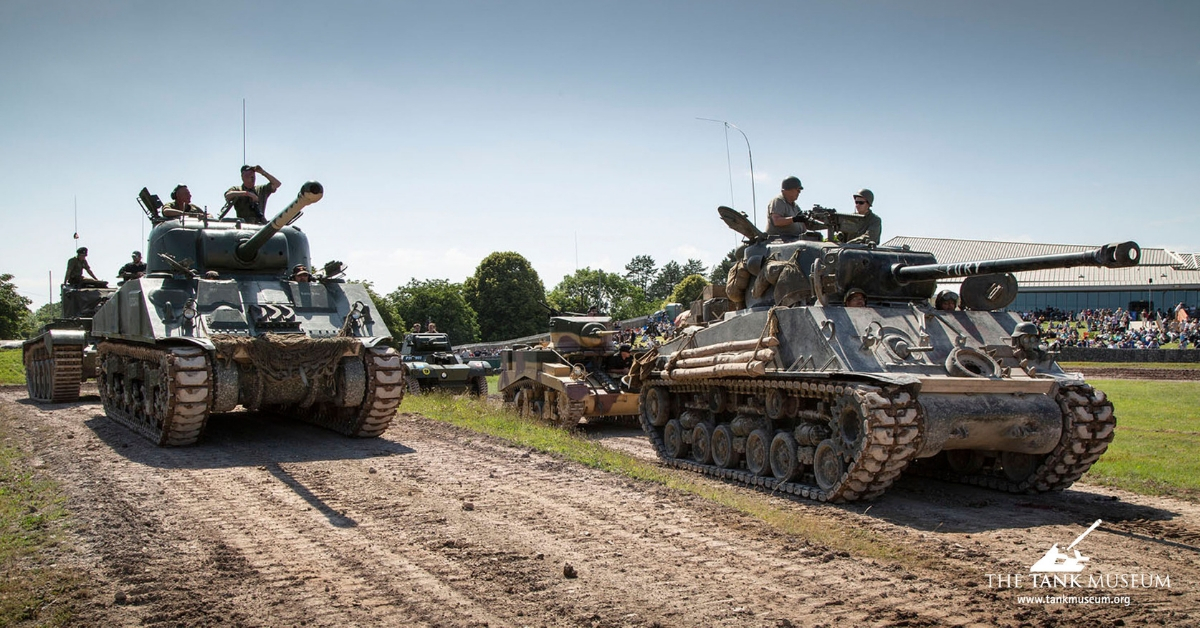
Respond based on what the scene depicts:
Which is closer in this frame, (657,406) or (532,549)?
(532,549)

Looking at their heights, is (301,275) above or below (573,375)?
above

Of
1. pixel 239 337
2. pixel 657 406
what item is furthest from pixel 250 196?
pixel 657 406

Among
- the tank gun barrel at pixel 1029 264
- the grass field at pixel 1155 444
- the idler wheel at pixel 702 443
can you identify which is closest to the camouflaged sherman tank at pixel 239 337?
the idler wheel at pixel 702 443

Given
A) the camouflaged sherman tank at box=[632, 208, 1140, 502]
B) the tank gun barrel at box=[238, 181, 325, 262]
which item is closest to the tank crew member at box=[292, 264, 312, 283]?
the tank gun barrel at box=[238, 181, 325, 262]

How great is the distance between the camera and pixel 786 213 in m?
12.9

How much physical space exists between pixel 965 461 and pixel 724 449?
294cm

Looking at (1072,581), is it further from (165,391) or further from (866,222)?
(165,391)

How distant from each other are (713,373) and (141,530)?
673 cm

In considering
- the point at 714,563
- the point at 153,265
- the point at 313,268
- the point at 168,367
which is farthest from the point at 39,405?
the point at 714,563

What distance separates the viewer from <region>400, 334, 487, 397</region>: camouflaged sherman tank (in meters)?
21.7

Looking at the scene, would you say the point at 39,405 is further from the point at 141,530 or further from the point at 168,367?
the point at 141,530

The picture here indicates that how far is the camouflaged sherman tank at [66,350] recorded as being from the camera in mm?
19438

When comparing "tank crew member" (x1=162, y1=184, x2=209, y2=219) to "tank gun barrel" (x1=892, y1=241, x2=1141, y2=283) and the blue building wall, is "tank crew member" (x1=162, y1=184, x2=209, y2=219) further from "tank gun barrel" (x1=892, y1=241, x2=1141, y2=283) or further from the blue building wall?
the blue building wall

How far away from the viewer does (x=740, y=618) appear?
5.64 metres
